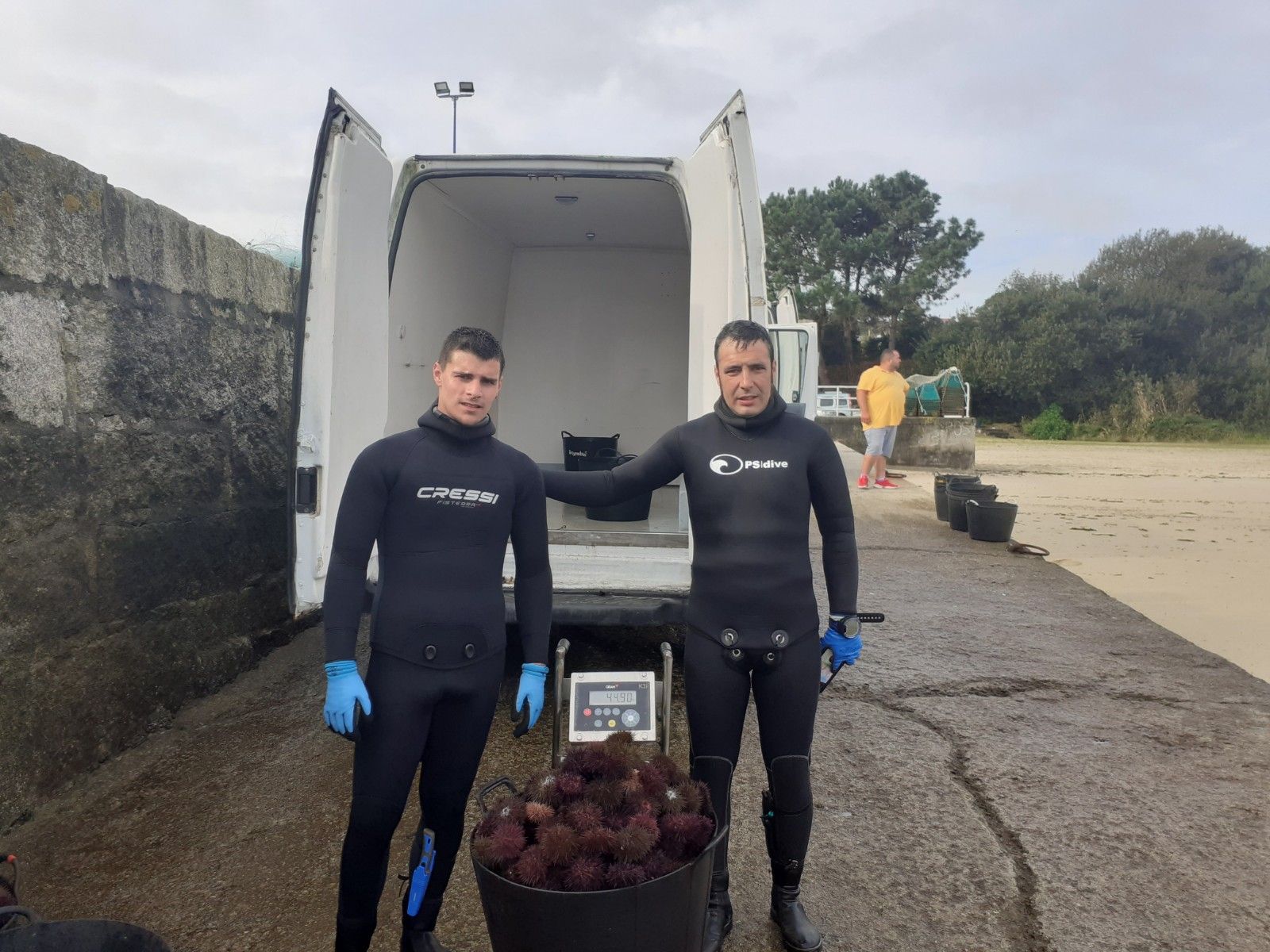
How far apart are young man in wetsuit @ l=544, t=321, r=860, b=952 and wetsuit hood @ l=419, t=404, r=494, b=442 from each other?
2.16ft

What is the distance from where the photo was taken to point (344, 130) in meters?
3.53

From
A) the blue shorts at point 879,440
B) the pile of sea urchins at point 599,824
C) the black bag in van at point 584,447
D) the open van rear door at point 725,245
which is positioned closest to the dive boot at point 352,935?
the pile of sea urchins at point 599,824

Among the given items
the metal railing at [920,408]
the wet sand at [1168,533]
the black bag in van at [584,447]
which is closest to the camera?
the wet sand at [1168,533]

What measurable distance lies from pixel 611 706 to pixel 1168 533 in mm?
9075

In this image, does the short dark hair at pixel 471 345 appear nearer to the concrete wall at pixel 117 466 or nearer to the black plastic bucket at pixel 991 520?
the concrete wall at pixel 117 466

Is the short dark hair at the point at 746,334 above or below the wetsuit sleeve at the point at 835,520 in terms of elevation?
above

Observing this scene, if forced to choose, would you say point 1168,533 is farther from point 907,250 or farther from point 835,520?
point 907,250

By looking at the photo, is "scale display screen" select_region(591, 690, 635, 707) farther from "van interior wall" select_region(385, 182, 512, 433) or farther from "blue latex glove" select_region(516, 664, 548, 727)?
"van interior wall" select_region(385, 182, 512, 433)

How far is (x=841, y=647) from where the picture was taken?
8.93 feet

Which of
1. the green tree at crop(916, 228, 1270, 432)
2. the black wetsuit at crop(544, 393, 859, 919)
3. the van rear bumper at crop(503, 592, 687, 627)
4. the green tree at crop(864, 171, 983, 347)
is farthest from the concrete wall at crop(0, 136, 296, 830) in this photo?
the green tree at crop(864, 171, 983, 347)

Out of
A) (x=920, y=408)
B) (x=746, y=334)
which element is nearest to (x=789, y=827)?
(x=746, y=334)

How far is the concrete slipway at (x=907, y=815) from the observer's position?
8.66 feet

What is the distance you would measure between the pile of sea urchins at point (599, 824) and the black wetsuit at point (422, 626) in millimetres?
383

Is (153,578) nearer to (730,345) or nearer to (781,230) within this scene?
(730,345)
